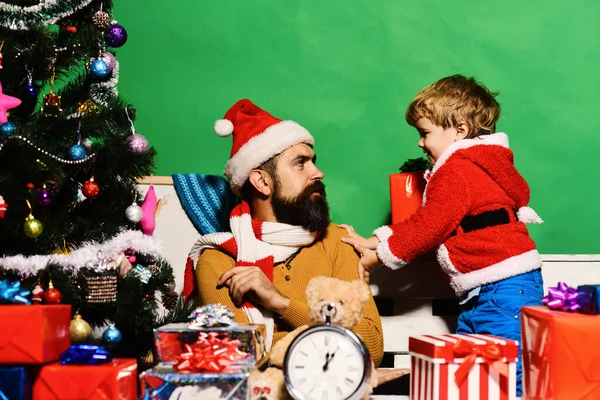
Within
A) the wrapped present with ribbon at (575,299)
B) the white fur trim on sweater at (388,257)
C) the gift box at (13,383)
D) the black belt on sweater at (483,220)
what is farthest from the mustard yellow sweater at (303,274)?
the gift box at (13,383)

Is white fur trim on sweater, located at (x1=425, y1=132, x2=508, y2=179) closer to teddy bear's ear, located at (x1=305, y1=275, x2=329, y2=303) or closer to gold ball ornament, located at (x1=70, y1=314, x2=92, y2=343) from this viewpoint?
teddy bear's ear, located at (x1=305, y1=275, x2=329, y2=303)

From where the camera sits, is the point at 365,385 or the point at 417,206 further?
the point at 417,206

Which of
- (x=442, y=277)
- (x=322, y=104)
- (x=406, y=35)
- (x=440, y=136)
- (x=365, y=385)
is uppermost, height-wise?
(x=406, y=35)

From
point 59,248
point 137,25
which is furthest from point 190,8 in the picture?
point 59,248

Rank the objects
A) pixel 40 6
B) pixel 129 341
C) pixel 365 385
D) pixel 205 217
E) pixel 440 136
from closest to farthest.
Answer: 1. pixel 365 385
2. pixel 40 6
3. pixel 129 341
4. pixel 440 136
5. pixel 205 217

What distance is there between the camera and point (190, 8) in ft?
8.46

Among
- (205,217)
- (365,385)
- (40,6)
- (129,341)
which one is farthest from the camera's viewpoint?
(205,217)

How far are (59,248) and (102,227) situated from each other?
0.12 meters

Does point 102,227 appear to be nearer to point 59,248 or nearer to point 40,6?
point 59,248

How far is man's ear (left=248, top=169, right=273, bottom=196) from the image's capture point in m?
2.23

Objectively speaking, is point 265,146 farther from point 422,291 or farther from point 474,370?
point 474,370

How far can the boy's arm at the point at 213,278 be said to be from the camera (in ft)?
6.72

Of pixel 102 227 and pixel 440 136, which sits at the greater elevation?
pixel 440 136

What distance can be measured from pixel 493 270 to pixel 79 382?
1112 mm
